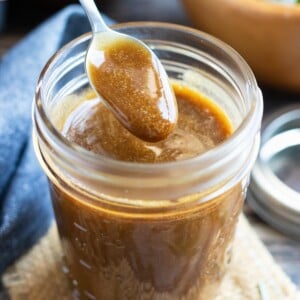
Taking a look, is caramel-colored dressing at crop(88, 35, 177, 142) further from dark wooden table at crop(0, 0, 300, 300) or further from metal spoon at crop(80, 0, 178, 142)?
dark wooden table at crop(0, 0, 300, 300)

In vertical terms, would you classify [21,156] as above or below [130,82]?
below

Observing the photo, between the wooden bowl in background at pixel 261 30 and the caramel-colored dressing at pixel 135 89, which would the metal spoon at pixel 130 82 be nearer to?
the caramel-colored dressing at pixel 135 89

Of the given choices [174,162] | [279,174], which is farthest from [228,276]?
[174,162]

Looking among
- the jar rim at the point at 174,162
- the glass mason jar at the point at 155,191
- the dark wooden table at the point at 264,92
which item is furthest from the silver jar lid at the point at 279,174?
the jar rim at the point at 174,162

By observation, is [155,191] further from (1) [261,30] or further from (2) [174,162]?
(1) [261,30]

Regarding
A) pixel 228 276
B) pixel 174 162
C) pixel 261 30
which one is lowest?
pixel 228 276

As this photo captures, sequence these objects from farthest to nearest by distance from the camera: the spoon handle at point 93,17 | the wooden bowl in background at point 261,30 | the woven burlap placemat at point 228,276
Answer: the wooden bowl in background at point 261,30, the woven burlap placemat at point 228,276, the spoon handle at point 93,17

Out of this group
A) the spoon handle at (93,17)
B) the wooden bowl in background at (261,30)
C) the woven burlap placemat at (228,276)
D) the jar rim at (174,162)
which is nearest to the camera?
the jar rim at (174,162)

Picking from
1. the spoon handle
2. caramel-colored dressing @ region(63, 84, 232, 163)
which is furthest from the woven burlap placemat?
the spoon handle
